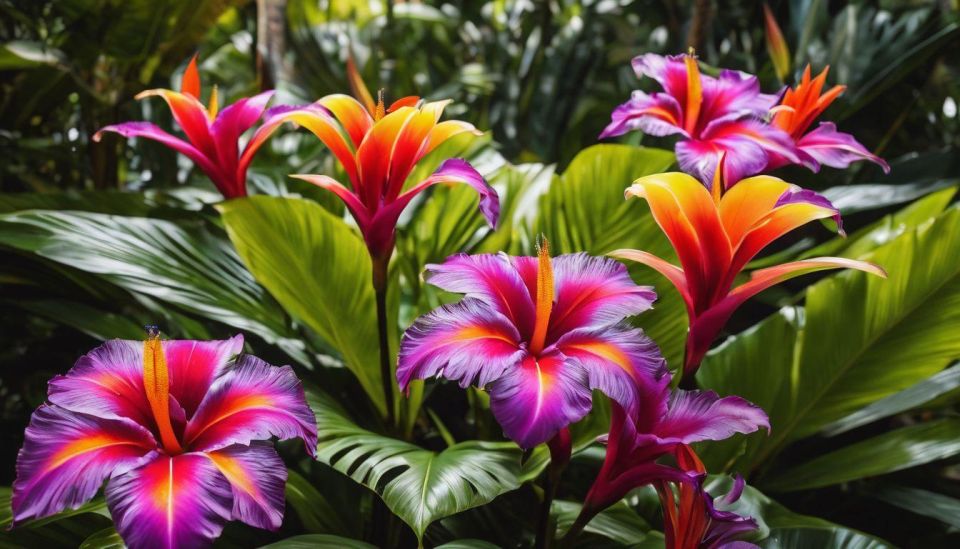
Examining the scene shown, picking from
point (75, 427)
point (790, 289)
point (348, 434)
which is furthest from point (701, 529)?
point (790, 289)

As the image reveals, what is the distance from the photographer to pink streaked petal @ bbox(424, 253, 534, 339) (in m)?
0.57

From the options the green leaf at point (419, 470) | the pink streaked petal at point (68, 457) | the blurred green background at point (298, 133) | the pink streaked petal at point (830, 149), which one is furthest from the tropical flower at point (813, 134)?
the pink streaked petal at point (68, 457)

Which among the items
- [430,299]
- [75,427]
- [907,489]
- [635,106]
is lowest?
[907,489]

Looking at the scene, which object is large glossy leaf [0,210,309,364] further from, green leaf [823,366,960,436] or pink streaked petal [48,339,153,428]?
green leaf [823,366,960,436]

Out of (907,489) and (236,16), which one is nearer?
(907,489)

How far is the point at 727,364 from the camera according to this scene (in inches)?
33.6

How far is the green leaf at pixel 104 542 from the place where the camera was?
1.91 feet

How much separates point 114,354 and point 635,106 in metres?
0.56

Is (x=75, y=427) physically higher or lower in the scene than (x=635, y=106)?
lower

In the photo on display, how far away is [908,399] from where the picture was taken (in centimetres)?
86

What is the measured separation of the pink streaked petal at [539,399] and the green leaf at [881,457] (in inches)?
18.3

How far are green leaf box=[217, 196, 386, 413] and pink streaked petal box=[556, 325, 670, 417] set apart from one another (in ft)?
1.14

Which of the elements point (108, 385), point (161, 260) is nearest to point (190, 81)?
point (161, 260)

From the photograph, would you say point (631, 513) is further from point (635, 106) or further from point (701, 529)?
point (635, 106)
